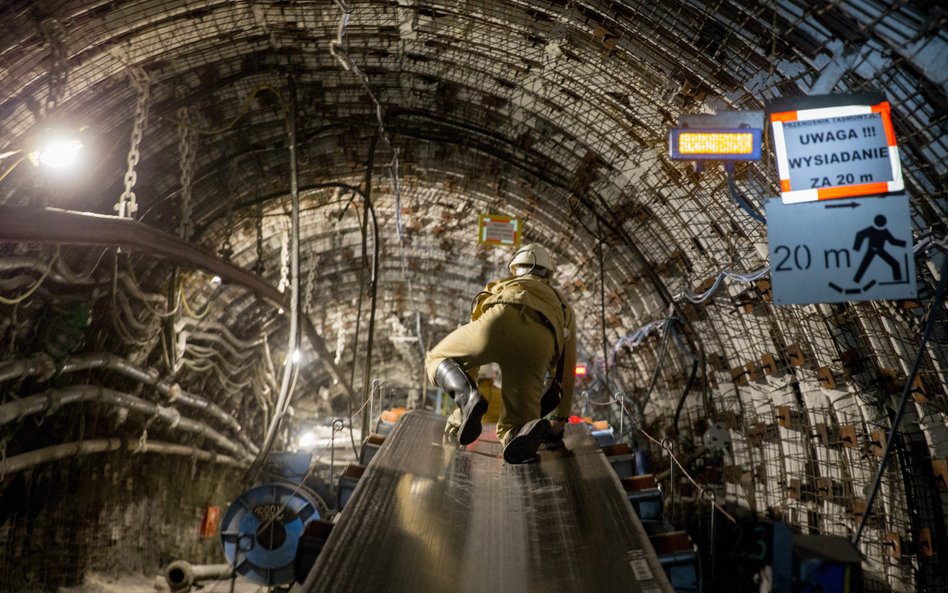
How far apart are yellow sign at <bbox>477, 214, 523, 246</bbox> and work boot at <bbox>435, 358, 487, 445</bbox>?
5.80 meters

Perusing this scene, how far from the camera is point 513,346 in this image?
16.2ft

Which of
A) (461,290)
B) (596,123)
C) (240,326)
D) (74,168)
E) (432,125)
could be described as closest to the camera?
(74,168)

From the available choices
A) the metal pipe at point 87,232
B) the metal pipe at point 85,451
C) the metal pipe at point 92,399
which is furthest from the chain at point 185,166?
the metal pipe at point 85,451

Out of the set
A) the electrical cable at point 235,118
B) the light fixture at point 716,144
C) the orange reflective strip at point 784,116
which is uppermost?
the electrical cable at point 235,118

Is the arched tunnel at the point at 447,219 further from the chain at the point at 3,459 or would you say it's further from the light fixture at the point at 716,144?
the light fixture at the point at 716,144

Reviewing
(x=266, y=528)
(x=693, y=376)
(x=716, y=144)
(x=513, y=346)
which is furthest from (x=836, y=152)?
(x=266, y=528)

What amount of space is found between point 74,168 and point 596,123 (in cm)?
690

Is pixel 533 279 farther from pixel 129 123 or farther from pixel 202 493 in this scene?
pixel 202 493

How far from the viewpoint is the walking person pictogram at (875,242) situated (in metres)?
4.27

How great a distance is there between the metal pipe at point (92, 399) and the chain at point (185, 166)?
258 centimetres

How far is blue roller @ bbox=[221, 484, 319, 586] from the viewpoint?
20.3 ft

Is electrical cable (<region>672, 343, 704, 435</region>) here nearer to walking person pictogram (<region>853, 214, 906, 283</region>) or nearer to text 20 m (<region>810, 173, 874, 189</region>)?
text 20 m (<region>810, 173, 874, 189</region>)

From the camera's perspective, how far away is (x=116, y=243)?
5.62 metres

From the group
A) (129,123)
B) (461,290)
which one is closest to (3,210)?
(129,123)
